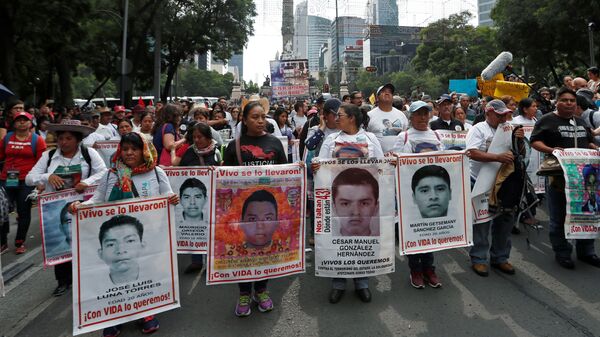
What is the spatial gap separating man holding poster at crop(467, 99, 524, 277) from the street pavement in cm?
14

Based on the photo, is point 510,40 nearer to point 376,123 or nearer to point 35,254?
point 376,123

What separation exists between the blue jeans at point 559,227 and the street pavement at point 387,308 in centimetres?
18

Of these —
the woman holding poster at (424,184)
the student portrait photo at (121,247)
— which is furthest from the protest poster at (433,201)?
the student portrait photo at (121,247)

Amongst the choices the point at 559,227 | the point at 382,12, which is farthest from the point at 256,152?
the point at 382,12

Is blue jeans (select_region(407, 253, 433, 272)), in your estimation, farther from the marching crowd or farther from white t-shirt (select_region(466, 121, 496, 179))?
white t-shirt (select_region(466, 121, 496, 179))

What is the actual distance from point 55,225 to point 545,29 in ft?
91.8

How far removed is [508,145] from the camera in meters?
4.45

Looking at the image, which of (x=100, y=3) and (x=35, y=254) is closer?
(x=35, y=254)

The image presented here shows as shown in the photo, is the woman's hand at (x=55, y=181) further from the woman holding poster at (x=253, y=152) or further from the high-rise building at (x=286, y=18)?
the high-rise building at (x=286, y=18)

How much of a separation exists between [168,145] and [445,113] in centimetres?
433

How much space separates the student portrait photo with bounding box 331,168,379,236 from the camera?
3939 mm

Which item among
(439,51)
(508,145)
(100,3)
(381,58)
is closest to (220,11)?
(100,3)

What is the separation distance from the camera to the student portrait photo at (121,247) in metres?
3.29

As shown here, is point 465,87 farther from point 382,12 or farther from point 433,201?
point 382,12
